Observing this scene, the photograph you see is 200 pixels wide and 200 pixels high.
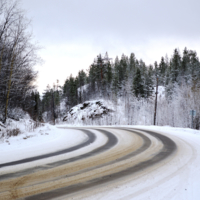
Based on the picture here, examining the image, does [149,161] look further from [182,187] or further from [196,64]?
[196,64]

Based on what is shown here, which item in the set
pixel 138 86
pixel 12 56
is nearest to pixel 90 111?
pixel 138 86

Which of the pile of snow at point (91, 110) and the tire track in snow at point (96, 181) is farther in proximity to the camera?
the pile of snow at point (91, 110)

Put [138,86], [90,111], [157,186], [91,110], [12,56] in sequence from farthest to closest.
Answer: [138,86] < [91,110] < [90,111] < [12,56] < [157,186]

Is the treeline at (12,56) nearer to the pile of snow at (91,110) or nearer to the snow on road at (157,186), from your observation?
the snow on road at (157,186)

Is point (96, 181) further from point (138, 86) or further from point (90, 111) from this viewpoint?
point (138, 86)

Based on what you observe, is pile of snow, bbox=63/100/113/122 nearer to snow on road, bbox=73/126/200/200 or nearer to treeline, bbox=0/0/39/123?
treeline, bbox=0/0/39/123

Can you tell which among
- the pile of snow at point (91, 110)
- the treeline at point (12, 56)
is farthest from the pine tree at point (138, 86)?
the treeline at point (12, 56)

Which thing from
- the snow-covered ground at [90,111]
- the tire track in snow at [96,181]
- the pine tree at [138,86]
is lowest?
the tire track in snow at [96,181]

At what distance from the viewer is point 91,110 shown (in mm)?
34625

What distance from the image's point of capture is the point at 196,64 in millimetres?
55312

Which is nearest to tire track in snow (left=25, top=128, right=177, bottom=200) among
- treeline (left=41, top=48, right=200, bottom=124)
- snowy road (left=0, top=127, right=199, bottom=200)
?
snowy road (left=0, top=127, right=199, bottom=200)

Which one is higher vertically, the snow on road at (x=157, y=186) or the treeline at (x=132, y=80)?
the treeline at (x=132, y=80)

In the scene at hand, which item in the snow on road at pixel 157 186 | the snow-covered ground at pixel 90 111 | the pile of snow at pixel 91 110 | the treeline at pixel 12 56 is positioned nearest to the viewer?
the snow on road at pixel 157 186

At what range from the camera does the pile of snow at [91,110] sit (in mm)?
32128
